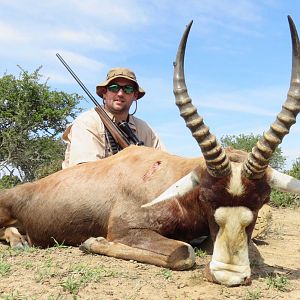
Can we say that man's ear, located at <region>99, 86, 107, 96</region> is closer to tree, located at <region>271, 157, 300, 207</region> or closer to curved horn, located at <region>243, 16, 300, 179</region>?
curved horn, located at <region>243, 16, 300, 179</region>

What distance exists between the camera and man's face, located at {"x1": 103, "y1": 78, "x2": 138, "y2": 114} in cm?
802

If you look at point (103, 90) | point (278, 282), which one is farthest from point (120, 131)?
point (278, 282)

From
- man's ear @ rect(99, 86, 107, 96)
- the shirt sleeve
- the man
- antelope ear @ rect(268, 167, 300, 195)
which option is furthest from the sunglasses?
antelope ear @ rect(268, 167, 300, 195)

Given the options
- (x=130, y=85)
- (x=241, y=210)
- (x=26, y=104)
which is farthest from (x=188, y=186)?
(x=26, y=104)

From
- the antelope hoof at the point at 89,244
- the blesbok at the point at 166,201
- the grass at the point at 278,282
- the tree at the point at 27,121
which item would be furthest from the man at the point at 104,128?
the tree at the point at 27,121

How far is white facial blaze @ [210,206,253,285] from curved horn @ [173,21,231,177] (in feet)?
1.31

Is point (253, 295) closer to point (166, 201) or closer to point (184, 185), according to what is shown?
point (184, 185)

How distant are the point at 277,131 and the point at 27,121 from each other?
20.2 metres

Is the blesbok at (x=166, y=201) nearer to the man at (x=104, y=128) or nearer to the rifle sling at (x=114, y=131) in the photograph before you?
the man at (x=104, y=128)

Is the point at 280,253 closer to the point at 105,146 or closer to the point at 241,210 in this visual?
the point at 241,210

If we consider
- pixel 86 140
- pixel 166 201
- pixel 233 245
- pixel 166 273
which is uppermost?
pixel 86 140

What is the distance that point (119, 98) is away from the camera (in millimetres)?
8023

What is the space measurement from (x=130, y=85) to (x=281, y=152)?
23.3m

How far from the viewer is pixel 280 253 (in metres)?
6.25
